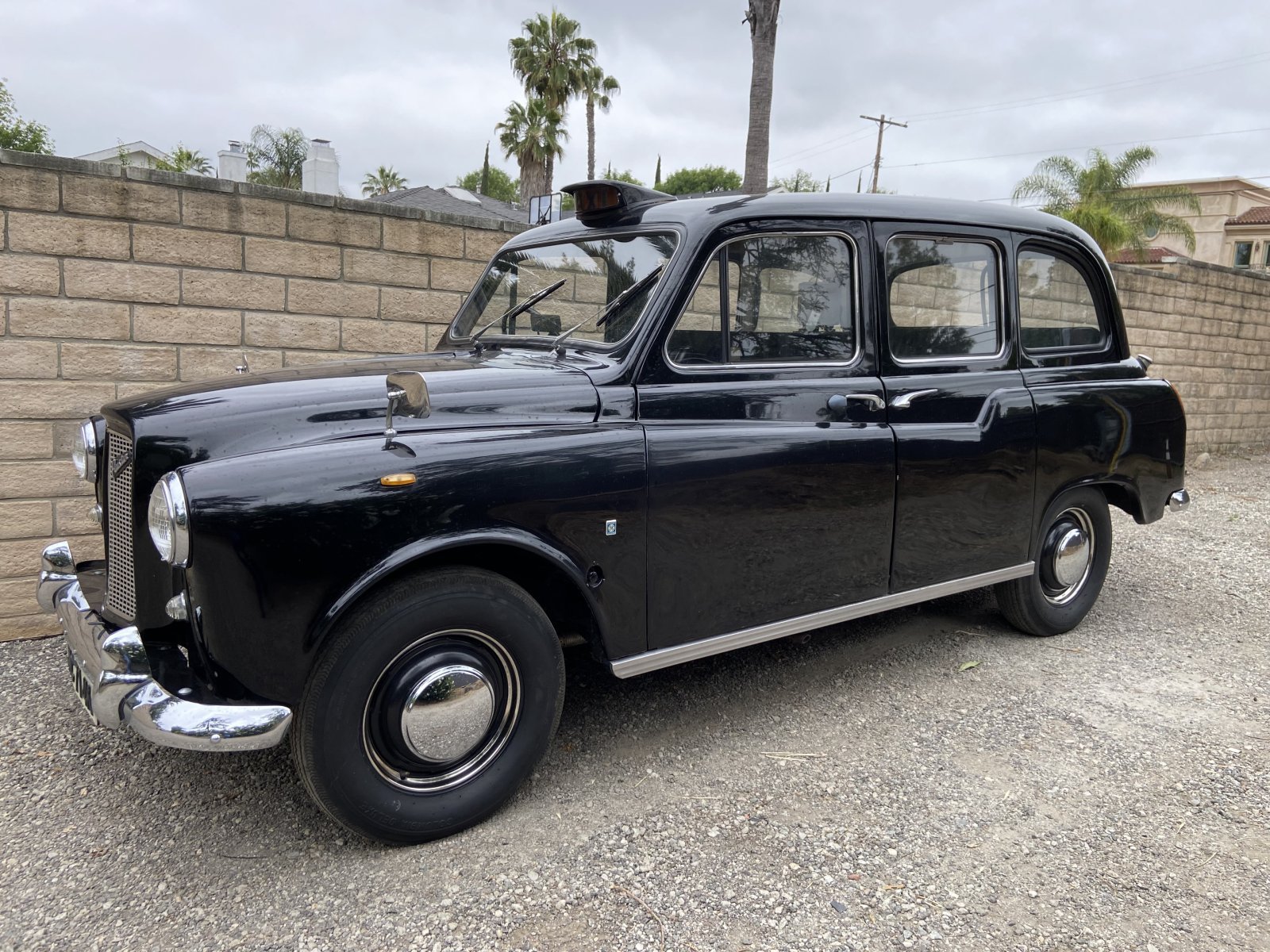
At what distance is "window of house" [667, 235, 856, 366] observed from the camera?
118 inches

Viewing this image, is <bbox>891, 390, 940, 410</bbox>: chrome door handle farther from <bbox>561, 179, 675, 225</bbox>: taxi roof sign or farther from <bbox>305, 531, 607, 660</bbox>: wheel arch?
<bbox>305, 531, 607, 660</bbox>: wheel arch

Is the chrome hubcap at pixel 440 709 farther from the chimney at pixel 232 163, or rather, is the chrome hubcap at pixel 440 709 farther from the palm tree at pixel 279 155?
the palm tree at pixel 279 155

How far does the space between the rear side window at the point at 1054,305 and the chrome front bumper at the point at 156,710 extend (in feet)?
11.0

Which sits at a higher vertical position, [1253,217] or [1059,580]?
[1253,217]

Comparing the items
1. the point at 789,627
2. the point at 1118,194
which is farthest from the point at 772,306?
the point at 1118,194

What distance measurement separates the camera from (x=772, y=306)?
3.15 meters

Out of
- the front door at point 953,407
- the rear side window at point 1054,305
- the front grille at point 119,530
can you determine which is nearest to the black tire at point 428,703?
the front grille at point 119,530

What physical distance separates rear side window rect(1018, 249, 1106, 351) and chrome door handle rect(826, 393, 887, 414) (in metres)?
1.01

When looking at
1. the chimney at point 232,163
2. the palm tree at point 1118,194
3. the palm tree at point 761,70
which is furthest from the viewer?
the palm tree at point 1118,194

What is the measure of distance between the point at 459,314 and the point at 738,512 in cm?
166

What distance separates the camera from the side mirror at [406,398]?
7.64 ft

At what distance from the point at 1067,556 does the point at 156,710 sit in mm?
3868

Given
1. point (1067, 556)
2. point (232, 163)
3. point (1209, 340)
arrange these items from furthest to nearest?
point (1209, 340)
point (232, 163)
point (1067, 556)

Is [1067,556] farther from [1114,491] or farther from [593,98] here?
[593,98]
